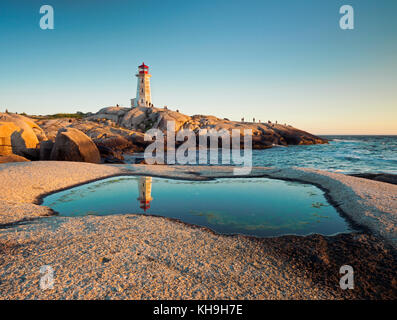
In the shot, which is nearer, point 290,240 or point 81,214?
point 290,240

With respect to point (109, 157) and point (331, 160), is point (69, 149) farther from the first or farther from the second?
point (331, 160)

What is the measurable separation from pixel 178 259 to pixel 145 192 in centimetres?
673

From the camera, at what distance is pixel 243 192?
1142cm

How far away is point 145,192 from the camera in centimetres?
1112

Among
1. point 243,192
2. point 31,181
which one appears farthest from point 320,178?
point 31,181

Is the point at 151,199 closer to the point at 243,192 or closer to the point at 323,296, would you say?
the point at 243,192

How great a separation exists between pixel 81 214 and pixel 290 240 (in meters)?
7.08

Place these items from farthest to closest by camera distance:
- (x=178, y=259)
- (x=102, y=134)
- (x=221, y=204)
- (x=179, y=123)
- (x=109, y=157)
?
(x=179, y=123) → (x=102, y=134) → (x=109, y=157) → (x=221, y=204) → (x=178, y=259)

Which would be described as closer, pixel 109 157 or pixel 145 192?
pixel 145 192

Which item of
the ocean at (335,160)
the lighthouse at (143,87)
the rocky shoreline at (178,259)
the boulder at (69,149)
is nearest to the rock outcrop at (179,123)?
the lighthouse at (143,87)

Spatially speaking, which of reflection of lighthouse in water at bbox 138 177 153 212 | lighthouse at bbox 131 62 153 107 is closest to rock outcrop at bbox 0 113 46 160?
reflection of lighthouse in water at bbox 138 177 153 212

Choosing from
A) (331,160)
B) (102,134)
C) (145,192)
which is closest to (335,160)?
(331,160)

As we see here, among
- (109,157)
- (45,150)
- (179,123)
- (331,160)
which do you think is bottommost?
(331,160)

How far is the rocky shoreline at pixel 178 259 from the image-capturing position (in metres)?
3.79
